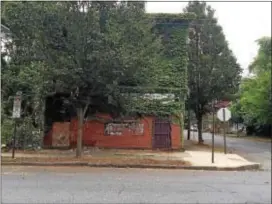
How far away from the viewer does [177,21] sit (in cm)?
2825

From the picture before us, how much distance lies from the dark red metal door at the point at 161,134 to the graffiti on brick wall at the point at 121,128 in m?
0.77

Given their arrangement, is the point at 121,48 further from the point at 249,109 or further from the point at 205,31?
the point at 205,31

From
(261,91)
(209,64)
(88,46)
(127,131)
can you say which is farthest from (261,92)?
(209,64)

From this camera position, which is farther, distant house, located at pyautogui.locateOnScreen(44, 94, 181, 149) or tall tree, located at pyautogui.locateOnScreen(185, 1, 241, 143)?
tall tree, located at pyautogui.locateOnScreen(185, 1, 241, 143)

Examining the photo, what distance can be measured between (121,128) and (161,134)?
2.07 meters

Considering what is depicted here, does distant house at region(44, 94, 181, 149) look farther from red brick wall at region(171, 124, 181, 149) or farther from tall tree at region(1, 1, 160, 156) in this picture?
tall tree at region(1, 1, 160, 156)

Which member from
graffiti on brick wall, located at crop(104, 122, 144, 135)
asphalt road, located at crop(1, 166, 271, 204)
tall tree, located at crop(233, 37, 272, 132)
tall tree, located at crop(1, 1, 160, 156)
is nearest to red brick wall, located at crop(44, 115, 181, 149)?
graffiti on brick wall, located at crop(104, 122, 144, 135)

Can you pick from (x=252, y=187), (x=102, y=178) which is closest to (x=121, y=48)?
(x=102, y=178)

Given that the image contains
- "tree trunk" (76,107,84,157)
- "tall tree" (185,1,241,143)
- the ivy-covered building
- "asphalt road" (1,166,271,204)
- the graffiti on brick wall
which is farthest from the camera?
"tall tree" (185,1,241,143)

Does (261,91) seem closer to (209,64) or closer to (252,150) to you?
(252,150)

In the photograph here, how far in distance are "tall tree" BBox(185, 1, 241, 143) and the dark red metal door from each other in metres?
6.02

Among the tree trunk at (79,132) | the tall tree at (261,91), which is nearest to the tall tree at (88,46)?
the tree trunk at (79,132)

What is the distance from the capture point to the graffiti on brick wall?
27312mm

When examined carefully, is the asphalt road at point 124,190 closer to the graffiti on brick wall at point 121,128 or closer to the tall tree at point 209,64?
the graffiti on brick wall at point 121,128
